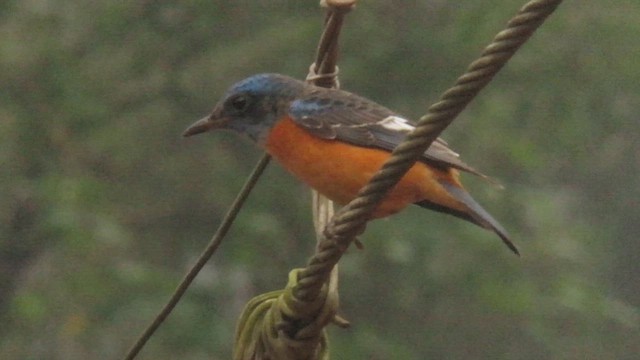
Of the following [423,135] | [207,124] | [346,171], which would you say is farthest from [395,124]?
[423,135]

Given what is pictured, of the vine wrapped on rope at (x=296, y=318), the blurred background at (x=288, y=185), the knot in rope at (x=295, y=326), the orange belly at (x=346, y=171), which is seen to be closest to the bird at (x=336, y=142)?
the orange belly at (x=346, y=171)

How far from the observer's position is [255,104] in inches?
83.7

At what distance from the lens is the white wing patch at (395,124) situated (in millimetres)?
2062

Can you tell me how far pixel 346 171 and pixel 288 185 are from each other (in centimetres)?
271

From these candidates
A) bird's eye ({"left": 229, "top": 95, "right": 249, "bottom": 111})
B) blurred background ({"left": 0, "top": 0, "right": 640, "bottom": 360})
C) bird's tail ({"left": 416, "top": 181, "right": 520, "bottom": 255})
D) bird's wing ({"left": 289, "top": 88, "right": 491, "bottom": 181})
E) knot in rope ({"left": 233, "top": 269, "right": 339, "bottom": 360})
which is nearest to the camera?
knot in rope ({"left": 233, "top": 269, "right": 339, "bottom": 360})

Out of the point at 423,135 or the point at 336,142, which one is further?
the point at 336,142

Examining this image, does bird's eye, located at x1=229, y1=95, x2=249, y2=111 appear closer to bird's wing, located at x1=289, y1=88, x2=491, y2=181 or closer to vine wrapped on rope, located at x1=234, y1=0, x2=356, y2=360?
bird's wing, located at x1=289, y1=88, x2=491, y2=181

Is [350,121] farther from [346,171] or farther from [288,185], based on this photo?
[288,185]

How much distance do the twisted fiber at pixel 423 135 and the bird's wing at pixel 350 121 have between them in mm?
603

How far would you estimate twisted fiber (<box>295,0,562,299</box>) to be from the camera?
3.47 feet

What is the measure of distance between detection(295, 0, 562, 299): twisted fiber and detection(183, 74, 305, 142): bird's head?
0.71 m

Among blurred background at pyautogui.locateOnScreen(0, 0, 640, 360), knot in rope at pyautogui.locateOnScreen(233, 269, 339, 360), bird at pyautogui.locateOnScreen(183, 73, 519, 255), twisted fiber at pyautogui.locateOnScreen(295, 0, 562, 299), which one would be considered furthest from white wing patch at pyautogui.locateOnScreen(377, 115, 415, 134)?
blurred background at pyautogui.locateOnScreen(0, 0, 640, 360)

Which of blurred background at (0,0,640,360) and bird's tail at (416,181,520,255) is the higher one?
bird's tail at (416,181,520,255)

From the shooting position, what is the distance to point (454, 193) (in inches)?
76.2
